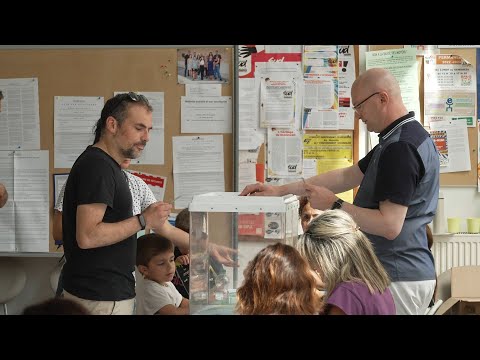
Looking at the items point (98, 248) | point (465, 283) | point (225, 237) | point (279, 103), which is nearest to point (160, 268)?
point (98, 248)

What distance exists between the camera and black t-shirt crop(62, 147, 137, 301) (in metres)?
2.27

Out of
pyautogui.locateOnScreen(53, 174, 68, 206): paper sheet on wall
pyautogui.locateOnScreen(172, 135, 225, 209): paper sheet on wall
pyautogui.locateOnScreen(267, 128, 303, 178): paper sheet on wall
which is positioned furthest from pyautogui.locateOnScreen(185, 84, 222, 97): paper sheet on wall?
pyautogui.locateOnScreen(53, 174, 68, 206): paper sheet on wall

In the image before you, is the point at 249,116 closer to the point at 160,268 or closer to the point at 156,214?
the point at 160,268

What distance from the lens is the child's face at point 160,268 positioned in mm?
2959

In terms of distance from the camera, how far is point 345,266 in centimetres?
207

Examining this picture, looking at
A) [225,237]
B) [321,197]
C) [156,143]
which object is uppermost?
[156,143]

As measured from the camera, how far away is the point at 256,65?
410cm

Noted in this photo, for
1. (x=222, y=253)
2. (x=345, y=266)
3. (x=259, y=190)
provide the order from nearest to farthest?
(x=345, y=266) < (x=222, y=253) < (x=259, y=190)

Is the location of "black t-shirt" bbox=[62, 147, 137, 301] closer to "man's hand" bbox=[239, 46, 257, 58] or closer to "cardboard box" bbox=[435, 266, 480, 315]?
"cardboard box" bbox=[435, 266, 480, 315]

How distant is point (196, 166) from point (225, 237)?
1849mm

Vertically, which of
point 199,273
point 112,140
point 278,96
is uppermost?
point 278,96

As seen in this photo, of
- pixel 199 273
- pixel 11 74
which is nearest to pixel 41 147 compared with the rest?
pixel 11 74

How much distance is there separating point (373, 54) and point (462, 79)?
0.51 m

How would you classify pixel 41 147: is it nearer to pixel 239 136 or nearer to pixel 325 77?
pixel 239 136
